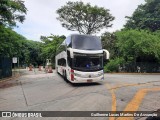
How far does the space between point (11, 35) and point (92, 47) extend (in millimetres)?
15422

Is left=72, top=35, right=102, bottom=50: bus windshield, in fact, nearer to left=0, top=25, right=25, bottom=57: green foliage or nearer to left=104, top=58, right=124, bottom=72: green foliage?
left=0, top=25, right=25, bottom=57: green foliage

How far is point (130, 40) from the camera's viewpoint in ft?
117

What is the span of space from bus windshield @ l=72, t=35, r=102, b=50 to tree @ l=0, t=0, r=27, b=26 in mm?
6705

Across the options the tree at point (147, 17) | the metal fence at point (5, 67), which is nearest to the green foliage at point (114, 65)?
the tree at point (147, 17)

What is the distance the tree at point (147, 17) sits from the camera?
45606mm

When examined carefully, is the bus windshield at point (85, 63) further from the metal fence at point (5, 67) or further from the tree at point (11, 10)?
the metal fence at point (5, 67)

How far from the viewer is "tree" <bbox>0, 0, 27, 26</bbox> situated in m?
20.6

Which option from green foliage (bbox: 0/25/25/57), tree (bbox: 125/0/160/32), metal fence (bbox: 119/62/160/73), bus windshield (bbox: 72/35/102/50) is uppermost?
tree (bbox: 125/0/160/32)

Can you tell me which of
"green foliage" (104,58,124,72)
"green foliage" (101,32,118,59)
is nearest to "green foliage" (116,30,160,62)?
"green foliage" (104,58,124,72)

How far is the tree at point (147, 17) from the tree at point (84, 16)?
14.4 ft

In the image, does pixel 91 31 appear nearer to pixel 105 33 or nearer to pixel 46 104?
pixel 105 33

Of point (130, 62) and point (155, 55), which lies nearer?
point (155, 55)

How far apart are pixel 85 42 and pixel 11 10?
9.18m

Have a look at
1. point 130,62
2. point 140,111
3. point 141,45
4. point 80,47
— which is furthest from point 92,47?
point 130,62
